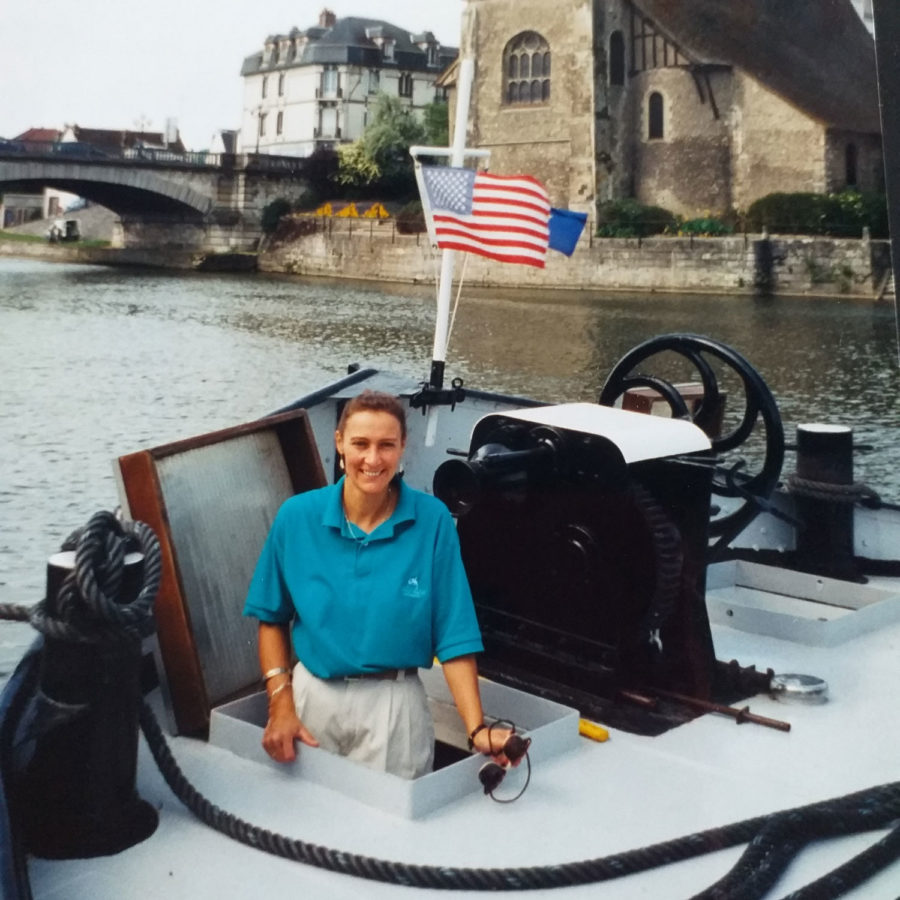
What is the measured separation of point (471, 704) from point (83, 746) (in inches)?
30.5

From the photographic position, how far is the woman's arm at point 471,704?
8.70 ft

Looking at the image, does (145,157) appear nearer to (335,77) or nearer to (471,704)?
(335,77)

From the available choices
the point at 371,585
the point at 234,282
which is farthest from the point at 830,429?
the point at 234,282

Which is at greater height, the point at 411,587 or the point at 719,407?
the point at 719,407

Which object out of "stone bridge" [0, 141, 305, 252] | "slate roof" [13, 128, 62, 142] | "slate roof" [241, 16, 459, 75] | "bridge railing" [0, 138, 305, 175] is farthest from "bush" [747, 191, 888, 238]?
"slate roof" [13, 128, 62, 142]

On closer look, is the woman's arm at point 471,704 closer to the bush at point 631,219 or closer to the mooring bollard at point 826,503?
the mooring bollard at point 826,503

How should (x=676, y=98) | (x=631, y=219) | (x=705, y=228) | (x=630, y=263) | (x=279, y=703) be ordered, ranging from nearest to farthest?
(x=279, y=703)
(x=630, y=263)
(x=705, y=228)
(x=631, y=219)
(x=676, y=98)

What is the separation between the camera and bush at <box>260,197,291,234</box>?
180 ft

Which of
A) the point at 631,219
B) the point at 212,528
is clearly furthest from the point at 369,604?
the point at 631,219

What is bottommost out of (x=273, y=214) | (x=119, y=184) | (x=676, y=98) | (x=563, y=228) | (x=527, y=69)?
(x=563, y=228)

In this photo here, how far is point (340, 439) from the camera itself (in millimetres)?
2678

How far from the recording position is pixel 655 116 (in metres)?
45.2

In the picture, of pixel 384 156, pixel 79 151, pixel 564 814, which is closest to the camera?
pixel 564 814

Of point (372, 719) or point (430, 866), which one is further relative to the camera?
point (372, 719)
